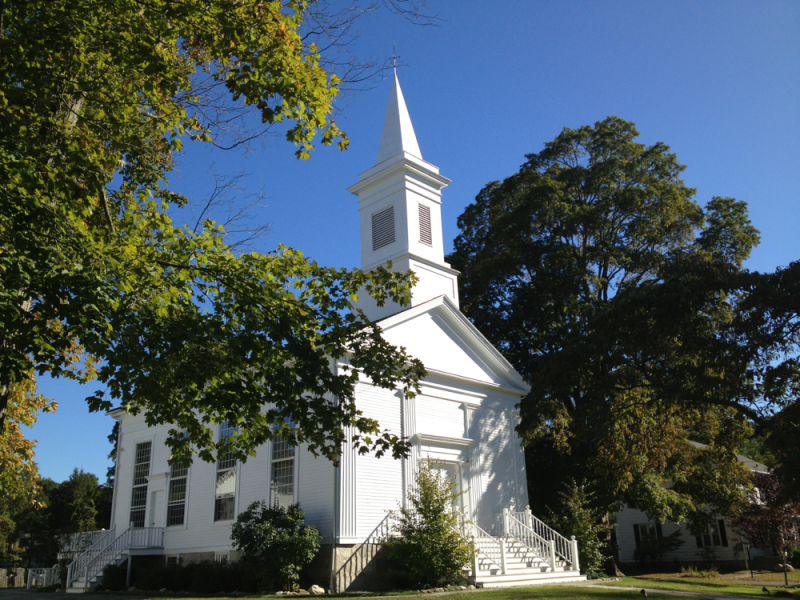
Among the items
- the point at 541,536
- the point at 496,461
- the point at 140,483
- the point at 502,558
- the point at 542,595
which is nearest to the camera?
the point at 542,595

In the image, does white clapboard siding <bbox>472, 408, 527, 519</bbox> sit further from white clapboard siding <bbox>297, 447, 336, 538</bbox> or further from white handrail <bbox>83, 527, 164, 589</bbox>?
white handrail <bbox>83, 527, 164, 589</bbox>

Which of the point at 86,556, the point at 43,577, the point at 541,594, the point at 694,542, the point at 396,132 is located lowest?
the point at 43,577

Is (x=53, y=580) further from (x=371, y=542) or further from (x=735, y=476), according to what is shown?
(x=735, y=476)

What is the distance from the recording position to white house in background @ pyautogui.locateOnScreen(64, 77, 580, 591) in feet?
60.5

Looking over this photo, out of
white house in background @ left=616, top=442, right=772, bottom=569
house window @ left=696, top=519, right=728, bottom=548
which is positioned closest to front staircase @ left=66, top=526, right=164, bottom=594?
white house in background @ left=616, top=442, right=772, bottom=569

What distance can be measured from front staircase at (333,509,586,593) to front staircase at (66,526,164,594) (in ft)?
30.3

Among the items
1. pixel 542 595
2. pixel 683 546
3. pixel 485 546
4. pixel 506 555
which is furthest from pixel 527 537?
pixel 683 546

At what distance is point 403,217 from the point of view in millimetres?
26266

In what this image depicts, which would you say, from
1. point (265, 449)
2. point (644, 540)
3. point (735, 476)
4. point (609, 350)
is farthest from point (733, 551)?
point (265, 449)

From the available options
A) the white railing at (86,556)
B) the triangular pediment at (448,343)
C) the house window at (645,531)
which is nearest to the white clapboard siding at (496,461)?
the triangular pediment at (448,343)

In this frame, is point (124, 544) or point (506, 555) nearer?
point (506, 555)

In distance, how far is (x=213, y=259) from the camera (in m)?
9.43

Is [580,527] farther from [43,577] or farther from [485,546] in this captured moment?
[43,577]

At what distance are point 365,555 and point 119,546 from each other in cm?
1040
